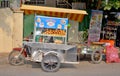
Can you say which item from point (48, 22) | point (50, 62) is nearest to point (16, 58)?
point (50, 62)

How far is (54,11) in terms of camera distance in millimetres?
12117

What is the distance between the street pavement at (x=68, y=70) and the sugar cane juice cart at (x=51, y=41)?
0.35m

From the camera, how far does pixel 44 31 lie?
474 inches

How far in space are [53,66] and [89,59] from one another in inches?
113

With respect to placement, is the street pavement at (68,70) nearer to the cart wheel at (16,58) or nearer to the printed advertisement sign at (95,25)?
the cart wheel at (16,58)

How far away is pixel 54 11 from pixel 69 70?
2485 mm

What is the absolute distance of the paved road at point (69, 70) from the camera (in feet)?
33.8

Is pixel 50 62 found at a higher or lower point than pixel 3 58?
higher

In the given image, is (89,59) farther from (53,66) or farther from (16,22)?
(16,22)

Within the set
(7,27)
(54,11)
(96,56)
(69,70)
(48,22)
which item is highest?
(54,11)

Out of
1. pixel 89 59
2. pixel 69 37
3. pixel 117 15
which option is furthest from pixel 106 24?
pixel 89 59

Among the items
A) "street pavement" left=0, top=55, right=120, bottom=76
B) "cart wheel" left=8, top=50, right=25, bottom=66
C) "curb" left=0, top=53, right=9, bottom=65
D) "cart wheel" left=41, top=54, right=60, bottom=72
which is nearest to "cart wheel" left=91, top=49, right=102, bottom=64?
"street pavement" left=0, top=55, right=120, bottom=76

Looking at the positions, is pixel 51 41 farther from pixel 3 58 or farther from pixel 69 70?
pixel 3 58

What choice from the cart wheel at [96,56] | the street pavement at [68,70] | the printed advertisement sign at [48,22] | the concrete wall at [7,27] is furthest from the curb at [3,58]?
the cart wheel at [96,56]
